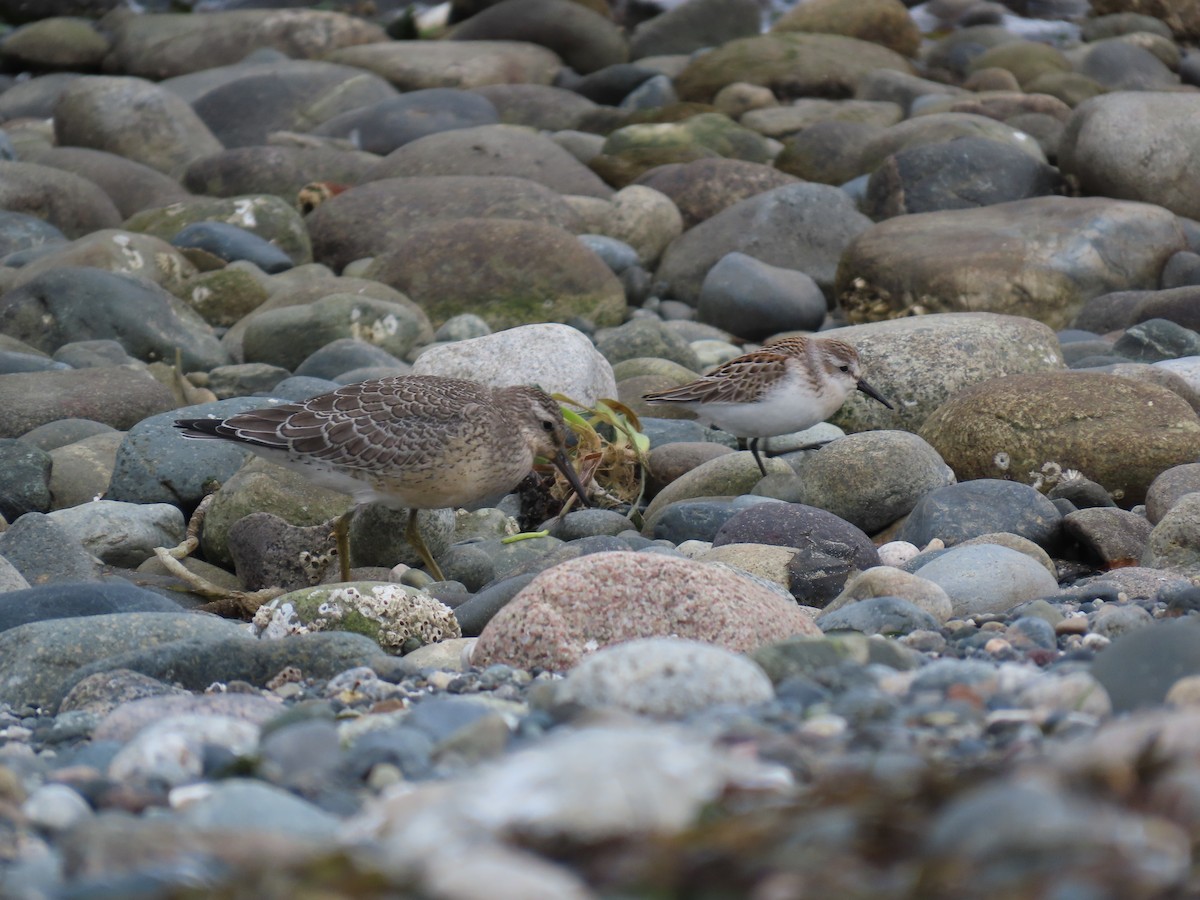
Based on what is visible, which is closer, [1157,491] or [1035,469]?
[1157,491]

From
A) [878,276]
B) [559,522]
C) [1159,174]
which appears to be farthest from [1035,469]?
[1159,174]

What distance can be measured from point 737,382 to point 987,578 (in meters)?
2.96

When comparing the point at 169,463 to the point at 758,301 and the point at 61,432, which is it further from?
the point at 758,301

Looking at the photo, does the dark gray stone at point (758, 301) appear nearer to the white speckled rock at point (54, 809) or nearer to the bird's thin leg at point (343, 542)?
the bird's thin leg at point (343, 542)

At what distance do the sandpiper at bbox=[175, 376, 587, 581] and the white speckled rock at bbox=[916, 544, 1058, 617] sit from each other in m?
2.20

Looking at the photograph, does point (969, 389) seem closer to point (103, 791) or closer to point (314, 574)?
point (314, 574)

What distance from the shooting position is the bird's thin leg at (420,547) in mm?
7531

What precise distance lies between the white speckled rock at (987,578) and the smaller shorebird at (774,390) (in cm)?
225

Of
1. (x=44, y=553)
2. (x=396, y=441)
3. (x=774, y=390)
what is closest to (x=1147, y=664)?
(x=396, y=441)

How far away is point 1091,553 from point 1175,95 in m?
10.4

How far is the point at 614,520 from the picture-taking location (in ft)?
27.2

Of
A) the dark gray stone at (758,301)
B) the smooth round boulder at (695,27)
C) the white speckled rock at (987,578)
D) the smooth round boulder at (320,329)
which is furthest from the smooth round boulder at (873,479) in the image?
the smooth round boulder at (695,27)

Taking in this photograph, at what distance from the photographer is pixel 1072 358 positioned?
37.3ft

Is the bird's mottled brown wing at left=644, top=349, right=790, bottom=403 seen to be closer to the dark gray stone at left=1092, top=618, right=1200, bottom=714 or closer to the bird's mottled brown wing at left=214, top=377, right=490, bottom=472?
the bird's mottled brown wing at left=214, top=377, right=490, bottom=472
